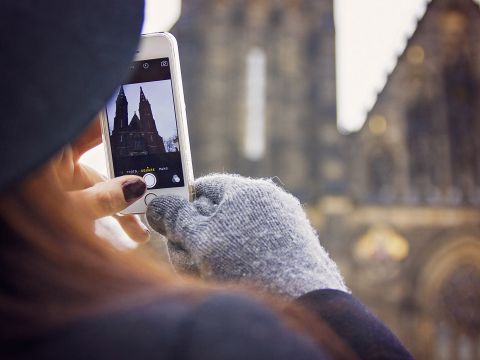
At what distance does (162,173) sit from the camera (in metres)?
1.10

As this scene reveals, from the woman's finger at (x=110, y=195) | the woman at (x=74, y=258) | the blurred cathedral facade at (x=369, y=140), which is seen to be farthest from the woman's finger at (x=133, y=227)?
the blurred cathedral facade at (x=369, y=140)

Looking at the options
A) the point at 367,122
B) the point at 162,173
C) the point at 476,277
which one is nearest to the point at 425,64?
the point at 367,122

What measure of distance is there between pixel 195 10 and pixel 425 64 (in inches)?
173

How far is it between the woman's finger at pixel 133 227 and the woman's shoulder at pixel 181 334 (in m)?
0.49

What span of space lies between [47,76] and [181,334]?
0.27m

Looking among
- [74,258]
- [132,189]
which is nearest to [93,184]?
[132,189]

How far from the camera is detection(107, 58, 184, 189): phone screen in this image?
3.53 ft

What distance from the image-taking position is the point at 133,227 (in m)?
1.09

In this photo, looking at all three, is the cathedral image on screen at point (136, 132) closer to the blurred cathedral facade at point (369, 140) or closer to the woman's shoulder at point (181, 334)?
the woman's shoulder at point (181, 334)

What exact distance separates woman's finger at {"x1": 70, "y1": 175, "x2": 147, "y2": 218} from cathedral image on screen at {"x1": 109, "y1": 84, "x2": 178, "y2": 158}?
152 millimetres

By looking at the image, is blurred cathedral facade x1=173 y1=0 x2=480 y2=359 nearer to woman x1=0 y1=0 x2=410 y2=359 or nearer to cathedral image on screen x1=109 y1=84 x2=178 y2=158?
cathedral image on screen x1=109 y1=84 x2=178 y2=158

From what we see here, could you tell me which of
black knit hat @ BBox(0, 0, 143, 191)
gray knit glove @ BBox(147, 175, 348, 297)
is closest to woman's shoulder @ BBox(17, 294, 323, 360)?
black knit hat @ BBox(0, 0, 143, 191)

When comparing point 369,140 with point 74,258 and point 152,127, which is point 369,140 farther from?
point 74,258

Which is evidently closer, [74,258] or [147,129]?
[74,258]
